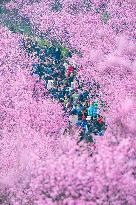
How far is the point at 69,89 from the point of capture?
14.5 metres

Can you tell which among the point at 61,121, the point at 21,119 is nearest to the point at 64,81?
the point at 61,121

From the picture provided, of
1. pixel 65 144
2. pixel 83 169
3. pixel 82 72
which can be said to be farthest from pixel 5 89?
pixel 83 169

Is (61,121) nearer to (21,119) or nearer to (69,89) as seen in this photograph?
(21,119)

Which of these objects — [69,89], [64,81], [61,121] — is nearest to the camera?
[61,121]

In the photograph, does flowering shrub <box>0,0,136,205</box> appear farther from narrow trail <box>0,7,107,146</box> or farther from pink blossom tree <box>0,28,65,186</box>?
narrow trail <box>0,7,107,146</box>

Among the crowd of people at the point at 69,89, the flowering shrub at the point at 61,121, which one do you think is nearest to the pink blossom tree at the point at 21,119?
the flowering shrub at the point at 61,121

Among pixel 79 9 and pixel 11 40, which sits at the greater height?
pixel 79 9

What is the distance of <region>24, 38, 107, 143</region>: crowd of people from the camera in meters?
Answer: 12.4

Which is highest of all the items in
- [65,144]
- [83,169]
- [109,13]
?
[109,13]

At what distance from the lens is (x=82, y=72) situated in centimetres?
1552

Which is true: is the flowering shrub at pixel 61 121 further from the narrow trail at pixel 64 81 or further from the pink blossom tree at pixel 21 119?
the narrow trail at pixel 64 81

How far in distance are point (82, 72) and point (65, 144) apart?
534cm

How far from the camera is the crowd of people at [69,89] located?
12.4 m

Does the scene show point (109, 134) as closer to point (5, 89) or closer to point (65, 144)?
point (65, 144)
